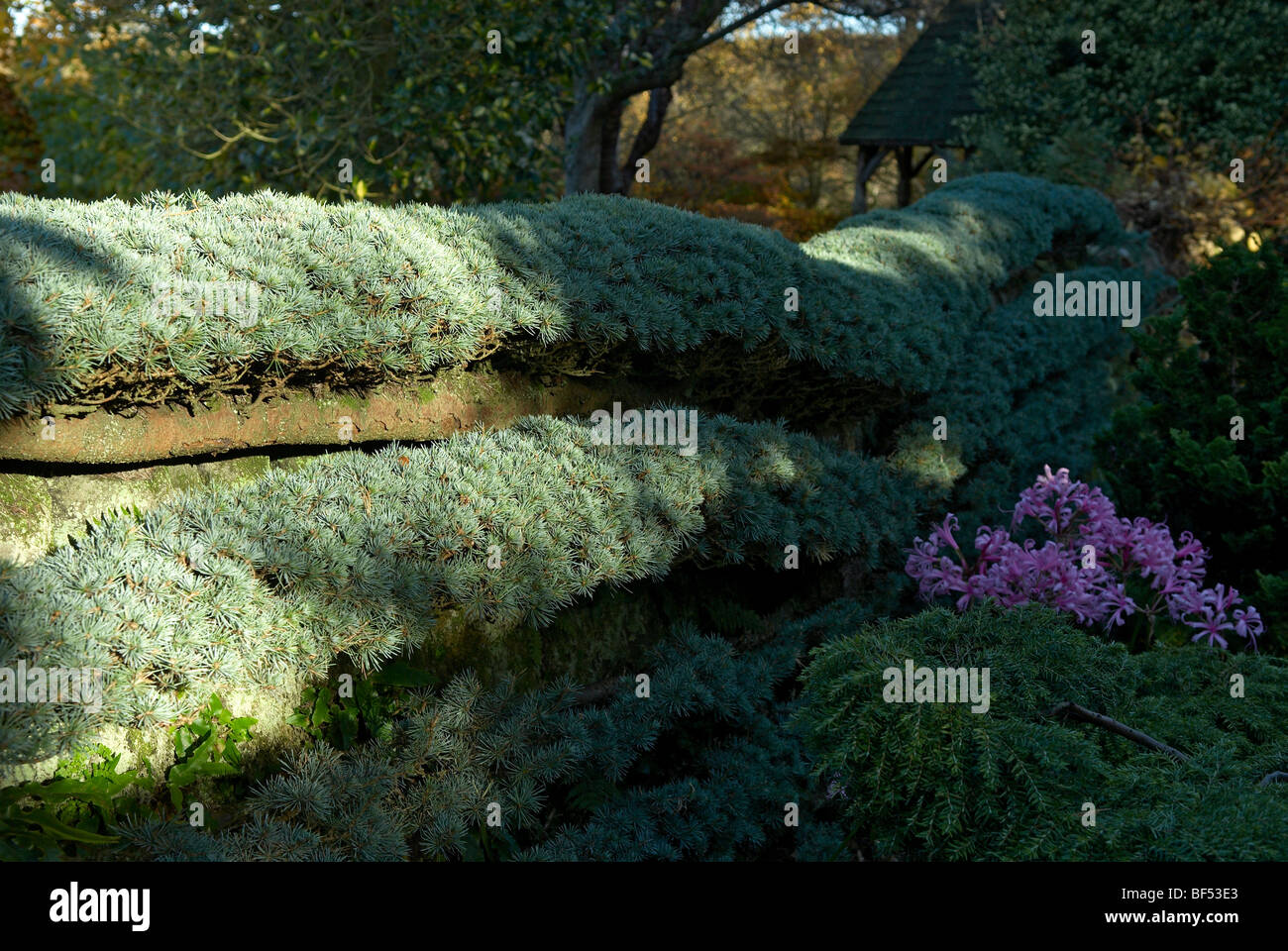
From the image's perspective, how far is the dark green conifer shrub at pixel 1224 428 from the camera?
5008mm

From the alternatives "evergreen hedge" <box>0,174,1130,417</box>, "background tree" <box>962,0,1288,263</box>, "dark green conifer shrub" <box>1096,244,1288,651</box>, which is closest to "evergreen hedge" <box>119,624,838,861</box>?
"evergreen hedge" <box>0,174,1130,417</box>

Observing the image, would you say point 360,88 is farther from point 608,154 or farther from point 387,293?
point 387,293

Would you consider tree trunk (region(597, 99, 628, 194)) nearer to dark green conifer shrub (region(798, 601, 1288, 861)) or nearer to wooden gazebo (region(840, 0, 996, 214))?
wooden gazebo (region(840, 0, 996, 214))

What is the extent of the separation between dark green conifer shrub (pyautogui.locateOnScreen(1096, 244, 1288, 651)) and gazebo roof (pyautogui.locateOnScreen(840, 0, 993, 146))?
38.9ft

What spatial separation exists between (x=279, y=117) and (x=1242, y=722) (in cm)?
852

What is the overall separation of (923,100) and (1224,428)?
44.3ft

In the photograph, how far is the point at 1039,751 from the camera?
8.45 ft

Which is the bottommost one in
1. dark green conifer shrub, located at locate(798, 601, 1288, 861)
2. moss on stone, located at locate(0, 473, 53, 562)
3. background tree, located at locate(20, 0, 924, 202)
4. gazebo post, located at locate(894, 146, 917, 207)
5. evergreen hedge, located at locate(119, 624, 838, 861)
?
evergreen hedge, located at locate(119, 624, 838, 861)

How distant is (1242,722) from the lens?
3145 millimetres

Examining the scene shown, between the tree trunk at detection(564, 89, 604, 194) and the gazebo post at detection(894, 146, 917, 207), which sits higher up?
the gazebo post at detection(894, 146, 917, 207)

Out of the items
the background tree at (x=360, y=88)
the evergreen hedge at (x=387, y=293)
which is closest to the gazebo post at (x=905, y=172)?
the background tree at (x=360, y=88)

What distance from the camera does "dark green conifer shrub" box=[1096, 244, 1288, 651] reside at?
16.4ft

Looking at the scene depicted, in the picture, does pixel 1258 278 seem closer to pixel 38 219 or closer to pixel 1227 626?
pixel 1227 626
